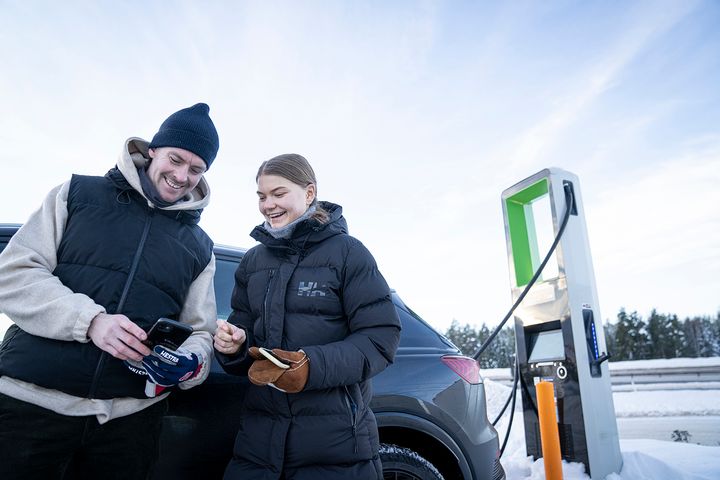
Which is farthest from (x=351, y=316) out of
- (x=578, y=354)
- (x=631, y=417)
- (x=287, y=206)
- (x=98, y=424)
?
(x=631, y=417)

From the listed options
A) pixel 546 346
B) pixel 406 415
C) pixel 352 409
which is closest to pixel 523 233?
pixel 546 346

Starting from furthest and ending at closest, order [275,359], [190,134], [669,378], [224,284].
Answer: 1. [669,378]
2. [224,284]
3. [190,134]
4. [275,359]

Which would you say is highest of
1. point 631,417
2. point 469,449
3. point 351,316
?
point 351,316

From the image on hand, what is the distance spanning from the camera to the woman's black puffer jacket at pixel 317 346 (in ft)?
5.06

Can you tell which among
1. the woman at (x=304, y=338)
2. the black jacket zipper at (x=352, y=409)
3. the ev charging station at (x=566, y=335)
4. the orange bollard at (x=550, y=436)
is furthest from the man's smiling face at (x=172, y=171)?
the ev charging station at (x=566, y=335)

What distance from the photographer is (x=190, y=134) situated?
1.98 m

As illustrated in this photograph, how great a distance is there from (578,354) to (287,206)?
3.67 meters

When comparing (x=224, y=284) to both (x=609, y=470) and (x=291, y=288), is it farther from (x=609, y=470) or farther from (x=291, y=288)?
(x=609, y=470)

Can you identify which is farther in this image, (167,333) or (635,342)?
(635,342)

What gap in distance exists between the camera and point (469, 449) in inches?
98.6

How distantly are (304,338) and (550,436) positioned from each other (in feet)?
9.20

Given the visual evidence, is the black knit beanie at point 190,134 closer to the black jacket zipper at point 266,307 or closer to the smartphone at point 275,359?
the black jacket zipper at point 266,307

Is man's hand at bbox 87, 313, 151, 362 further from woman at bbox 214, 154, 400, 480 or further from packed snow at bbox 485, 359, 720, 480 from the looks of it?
packed snow at bbox 485, 359, 720, 480

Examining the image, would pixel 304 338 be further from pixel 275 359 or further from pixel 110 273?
pixel 110 273
